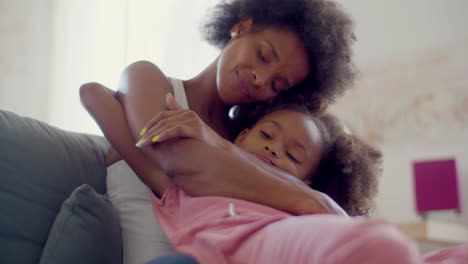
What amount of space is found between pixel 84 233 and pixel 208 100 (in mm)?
453

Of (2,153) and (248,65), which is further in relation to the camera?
(248,65)

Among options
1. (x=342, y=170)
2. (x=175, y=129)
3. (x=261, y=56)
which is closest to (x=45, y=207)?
(x=175, y=129)

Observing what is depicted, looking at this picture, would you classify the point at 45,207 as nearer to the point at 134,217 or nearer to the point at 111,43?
the point at 134,217

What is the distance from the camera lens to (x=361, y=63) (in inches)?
89.8

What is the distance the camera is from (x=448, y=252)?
668 millimetres

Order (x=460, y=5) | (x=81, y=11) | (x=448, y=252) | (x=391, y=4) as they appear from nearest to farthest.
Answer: (x=448, y=252) → (x=460, y=5) → (x=391, y=4) → (x=81, y=11)

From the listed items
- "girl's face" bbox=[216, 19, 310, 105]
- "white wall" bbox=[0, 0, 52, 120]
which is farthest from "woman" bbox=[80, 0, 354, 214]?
"white wall" bbox=[0, 0, 52, 120]

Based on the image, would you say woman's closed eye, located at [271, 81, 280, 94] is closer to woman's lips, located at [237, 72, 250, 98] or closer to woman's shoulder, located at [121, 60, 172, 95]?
woman's lips, located at [237, 72, 250, 98]

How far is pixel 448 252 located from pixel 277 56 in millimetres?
599

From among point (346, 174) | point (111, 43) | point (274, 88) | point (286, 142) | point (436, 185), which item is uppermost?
point (111, 43)

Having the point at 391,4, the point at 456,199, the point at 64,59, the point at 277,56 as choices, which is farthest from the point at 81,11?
the point at 456,199

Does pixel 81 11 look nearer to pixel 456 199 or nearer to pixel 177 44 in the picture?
pixel 177 44

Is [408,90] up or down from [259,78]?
down

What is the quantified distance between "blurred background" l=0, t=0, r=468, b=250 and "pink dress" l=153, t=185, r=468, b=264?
4.34ft
